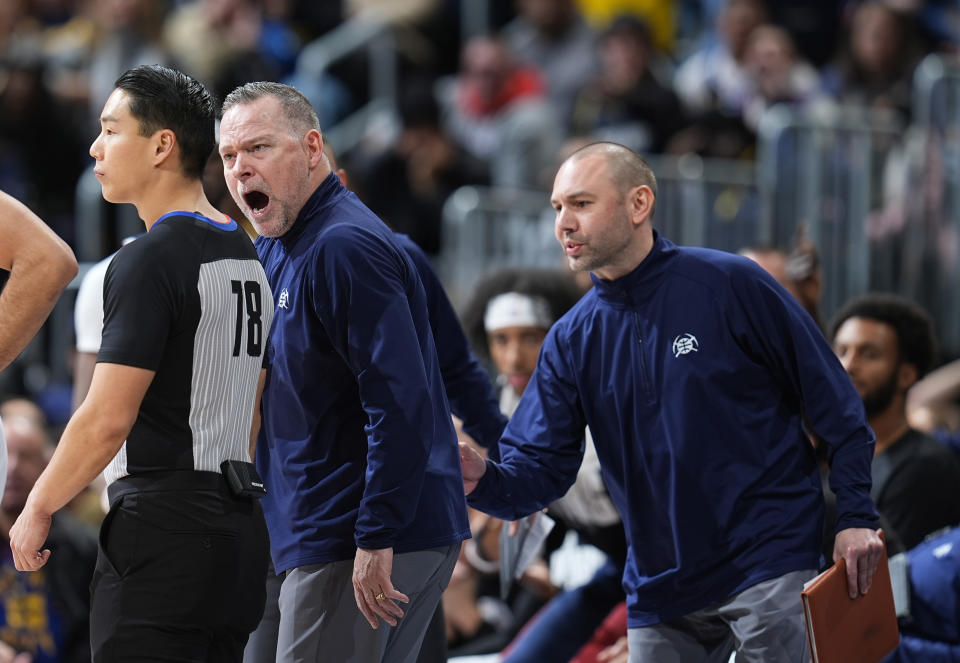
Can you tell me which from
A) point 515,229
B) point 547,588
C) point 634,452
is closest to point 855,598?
point 634,452

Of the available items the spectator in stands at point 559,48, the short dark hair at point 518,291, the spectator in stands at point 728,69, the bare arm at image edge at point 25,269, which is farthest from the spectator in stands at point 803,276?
the spectator in stands at point 559,48

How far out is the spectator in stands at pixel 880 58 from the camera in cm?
945

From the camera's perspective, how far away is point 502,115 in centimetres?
1141

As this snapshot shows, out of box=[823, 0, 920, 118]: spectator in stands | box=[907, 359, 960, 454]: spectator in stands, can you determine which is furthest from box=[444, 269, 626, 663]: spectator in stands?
box=[823, 0, 920, 118]: spectator in stands

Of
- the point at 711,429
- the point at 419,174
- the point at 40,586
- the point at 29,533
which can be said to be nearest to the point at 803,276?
the point at 711,429

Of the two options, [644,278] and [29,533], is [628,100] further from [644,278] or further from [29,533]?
[29,533]

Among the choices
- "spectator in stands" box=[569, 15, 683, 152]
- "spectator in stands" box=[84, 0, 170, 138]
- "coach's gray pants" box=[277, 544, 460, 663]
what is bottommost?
"coach's gray pants" box=[277, 544, 460, 663]

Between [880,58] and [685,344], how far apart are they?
585 cm

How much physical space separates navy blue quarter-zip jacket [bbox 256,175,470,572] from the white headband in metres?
2.20

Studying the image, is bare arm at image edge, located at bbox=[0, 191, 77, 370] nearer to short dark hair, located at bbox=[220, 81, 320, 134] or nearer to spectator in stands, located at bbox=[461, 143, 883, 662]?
short dark hair, located at bbox=[220, 81, 320, 134]

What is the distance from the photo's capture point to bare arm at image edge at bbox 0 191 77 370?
364 centimetres

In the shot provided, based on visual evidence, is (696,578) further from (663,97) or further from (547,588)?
(663,97)

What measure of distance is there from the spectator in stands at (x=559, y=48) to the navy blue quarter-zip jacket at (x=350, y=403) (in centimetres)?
756

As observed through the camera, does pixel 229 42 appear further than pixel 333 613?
Yes
